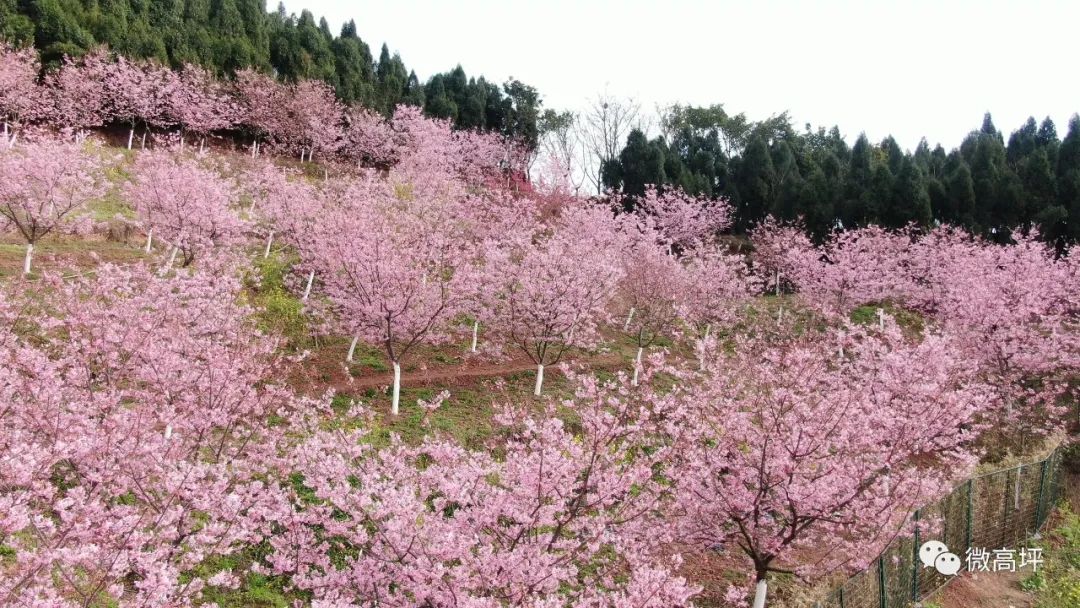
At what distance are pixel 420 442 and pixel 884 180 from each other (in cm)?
3556

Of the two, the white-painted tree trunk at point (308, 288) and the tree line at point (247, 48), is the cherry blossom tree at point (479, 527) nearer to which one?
the white-painted tree trunk at point (308, 288)

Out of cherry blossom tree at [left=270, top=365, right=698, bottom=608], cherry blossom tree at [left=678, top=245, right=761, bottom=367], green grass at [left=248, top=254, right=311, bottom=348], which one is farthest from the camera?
cherry blossom tree at [left=678, top=245, right=761, bottom=367]

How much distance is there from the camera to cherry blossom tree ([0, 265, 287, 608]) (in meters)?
5.84

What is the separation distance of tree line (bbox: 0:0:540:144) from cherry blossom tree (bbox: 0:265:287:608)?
3506cm

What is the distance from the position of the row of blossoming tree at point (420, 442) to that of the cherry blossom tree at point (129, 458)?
55 millimetres

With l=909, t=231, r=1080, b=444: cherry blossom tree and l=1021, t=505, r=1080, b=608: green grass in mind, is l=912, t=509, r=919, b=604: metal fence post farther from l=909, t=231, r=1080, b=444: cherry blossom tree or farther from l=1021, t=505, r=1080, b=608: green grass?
l=909, t=231, r=1080, b=444: cherry blossom tree

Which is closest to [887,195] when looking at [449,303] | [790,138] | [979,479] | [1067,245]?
[1067,245]

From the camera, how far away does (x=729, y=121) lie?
191 ft

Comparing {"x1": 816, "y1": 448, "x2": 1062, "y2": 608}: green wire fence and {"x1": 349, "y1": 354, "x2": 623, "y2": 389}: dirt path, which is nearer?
{"x1": 816, "y1": 448, "x2": 1062, "y2": 608}: green wire fence

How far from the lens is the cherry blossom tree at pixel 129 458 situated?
584cm

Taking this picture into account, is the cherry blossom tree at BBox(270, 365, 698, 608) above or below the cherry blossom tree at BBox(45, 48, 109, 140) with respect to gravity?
below

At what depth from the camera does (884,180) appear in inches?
1521

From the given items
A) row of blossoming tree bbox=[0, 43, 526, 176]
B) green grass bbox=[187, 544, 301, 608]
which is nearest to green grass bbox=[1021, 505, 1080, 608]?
green grass bbox=[187, 544, 301, 608]

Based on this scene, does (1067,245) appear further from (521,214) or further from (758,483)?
(758,483)
